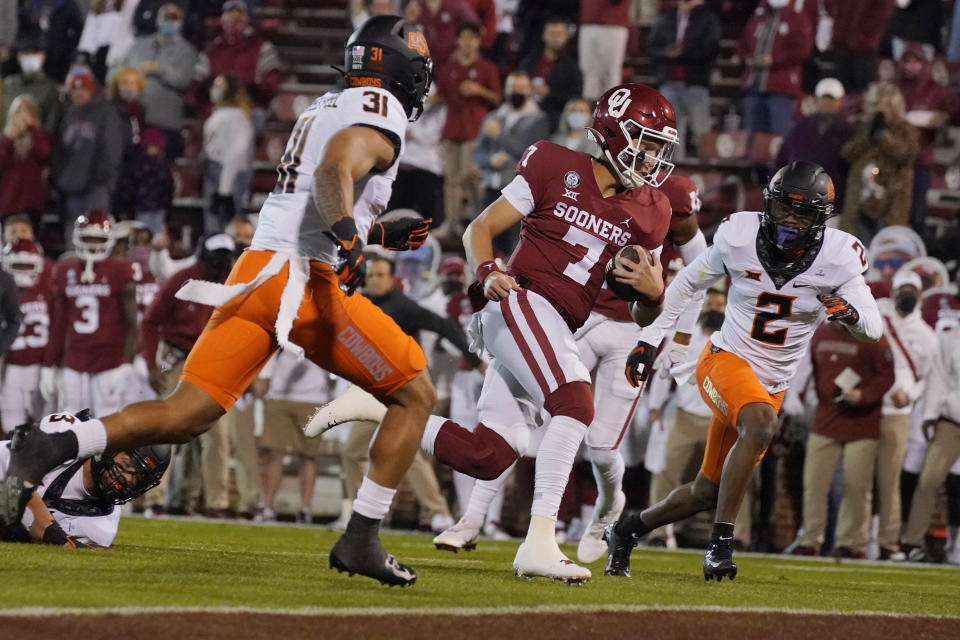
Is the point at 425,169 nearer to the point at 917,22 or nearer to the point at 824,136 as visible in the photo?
the point at 824,136

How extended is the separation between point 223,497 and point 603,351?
467 cm

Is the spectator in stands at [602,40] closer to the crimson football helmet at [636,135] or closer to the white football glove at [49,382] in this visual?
the white football glove at [49,382]

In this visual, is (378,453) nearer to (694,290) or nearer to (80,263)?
(694,290)

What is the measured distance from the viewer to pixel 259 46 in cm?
1552

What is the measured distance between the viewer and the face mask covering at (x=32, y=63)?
1524 cm

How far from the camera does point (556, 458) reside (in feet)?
19.5

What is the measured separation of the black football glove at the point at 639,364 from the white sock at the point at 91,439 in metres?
2.52

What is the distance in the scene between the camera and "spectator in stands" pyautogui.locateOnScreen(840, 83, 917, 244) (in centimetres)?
1195

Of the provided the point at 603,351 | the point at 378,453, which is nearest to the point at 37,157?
the point at 603,351

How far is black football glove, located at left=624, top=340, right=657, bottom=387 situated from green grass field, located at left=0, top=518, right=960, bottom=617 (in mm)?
869

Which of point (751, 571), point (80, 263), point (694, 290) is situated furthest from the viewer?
point (80, 263)

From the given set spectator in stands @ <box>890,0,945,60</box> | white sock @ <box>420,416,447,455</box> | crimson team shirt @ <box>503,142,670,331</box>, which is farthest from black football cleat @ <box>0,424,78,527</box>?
spectator in stands @ <box>890,0,945,60</box>

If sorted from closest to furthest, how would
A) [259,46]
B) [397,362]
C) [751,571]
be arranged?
1. [397,362]
2. [751,571]
3. [259,46]

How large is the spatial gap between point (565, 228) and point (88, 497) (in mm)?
2321
